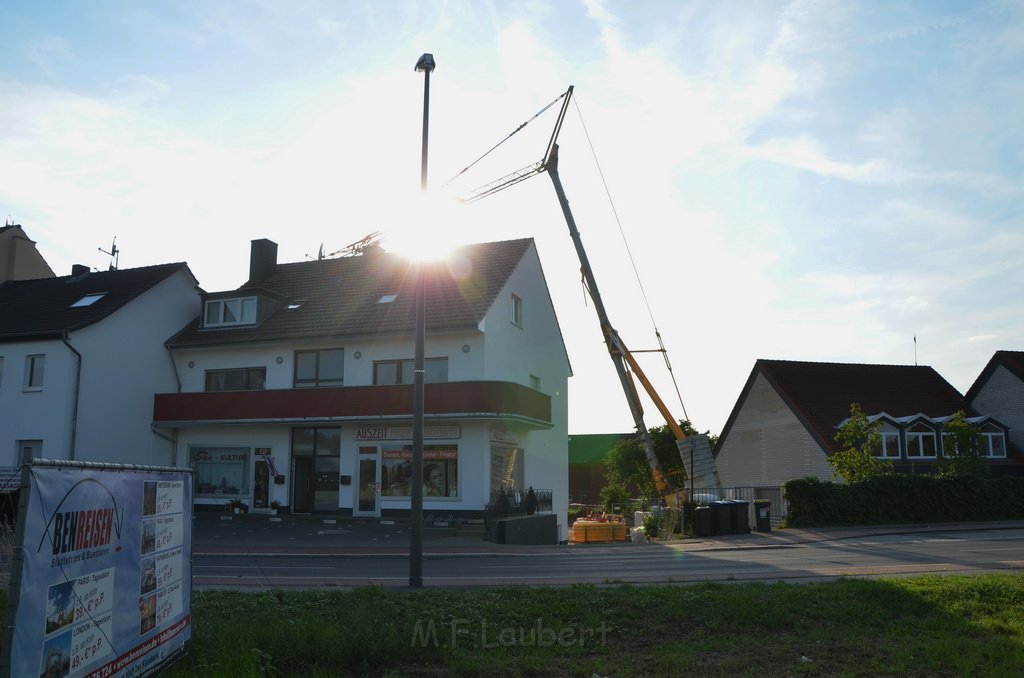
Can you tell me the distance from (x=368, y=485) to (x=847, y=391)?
2875 centimetres

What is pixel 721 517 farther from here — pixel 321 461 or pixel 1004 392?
pixel 1004 392

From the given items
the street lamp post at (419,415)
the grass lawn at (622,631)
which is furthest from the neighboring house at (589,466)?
the grass lawn at (622,631)

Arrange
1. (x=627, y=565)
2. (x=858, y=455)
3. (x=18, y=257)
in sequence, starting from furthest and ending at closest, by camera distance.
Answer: (x=18, y=257), (x=858, y=455), (x=627, y=565)

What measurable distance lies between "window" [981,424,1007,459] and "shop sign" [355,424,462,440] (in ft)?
Answer: 103

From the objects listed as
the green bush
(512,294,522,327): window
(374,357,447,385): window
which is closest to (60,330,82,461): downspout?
(374,357,447,385): window

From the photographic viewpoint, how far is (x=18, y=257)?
41.3m

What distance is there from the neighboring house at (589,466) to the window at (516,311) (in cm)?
4508

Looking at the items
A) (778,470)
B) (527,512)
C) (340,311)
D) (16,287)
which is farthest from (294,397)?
(778,470)

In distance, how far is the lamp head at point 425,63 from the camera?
1509cm

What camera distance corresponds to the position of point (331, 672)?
746cm

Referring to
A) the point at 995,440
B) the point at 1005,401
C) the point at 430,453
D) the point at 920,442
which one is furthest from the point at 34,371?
the point at 1005,401

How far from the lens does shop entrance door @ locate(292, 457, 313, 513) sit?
30.3 m

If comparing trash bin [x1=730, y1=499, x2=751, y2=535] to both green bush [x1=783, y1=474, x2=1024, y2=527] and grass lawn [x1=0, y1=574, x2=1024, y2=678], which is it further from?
grass lawn [x1=0, y1=574, x2=1024, y2=678]

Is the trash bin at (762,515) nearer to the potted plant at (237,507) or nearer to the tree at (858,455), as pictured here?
the tree at (858,455)
